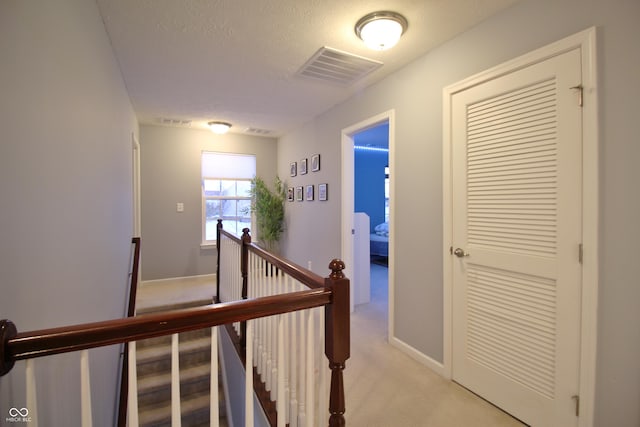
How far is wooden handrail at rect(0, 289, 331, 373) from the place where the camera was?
0.71 m

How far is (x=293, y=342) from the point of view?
1.42 meters

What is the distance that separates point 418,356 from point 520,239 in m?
1.27

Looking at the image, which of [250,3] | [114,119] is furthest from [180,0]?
[114,119]

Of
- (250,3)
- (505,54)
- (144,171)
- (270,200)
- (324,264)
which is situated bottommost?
(324,264)

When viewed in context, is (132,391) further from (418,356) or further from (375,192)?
(375,192)

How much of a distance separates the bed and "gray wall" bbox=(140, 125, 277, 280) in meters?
3.37

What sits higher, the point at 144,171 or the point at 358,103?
the point at 358,103

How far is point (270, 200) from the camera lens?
5090 millimetres

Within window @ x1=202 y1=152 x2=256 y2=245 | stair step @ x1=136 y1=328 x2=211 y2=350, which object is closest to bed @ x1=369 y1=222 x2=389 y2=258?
window @ x1=202 y1=152 x2=256 y2=245

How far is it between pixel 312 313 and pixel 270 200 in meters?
4.04

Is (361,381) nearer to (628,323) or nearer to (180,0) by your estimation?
(628,323)

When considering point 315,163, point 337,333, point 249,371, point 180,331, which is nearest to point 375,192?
→ point 315,163

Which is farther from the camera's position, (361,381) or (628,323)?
(361,381)

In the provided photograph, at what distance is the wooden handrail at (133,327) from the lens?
708mm
